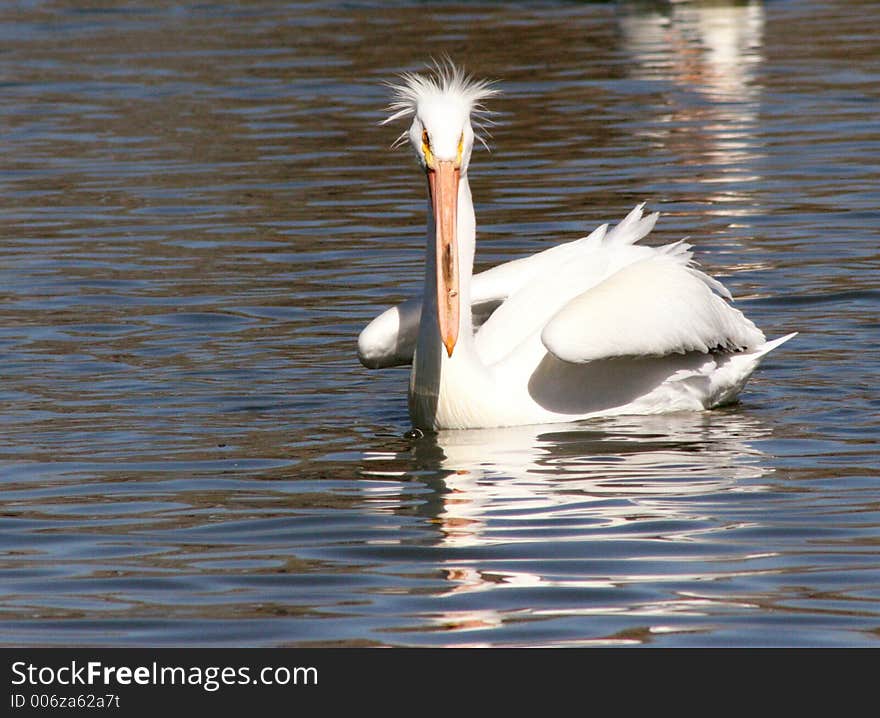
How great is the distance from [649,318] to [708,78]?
32.9 ft

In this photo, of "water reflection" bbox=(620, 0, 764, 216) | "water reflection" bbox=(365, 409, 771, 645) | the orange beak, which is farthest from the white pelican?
"water reflection" bbox=(620, 0, 764, 216)

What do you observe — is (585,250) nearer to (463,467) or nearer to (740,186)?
(463,467)

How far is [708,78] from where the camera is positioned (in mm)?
16750

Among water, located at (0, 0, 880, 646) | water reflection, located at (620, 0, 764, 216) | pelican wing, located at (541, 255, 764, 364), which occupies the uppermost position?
pelican wing, located at (541, 255, 764, 364)

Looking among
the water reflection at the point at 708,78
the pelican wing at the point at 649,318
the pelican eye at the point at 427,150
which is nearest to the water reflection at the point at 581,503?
the pelican wing at the point at 649,318

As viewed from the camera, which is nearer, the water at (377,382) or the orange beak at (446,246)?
the water at (377,382)

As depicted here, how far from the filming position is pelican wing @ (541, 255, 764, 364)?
6844mm

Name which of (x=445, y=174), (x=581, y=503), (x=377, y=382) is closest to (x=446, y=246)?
(x=445, y=174)

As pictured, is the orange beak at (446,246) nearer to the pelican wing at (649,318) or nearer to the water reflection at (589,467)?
the pelican wing at (649,318)

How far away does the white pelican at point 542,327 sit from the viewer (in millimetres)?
6797

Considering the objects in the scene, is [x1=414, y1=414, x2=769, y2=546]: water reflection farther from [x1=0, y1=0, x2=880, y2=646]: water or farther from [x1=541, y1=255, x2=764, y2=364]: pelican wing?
[x1=541, y1=255, x2=764, y2=364]: pelican wing

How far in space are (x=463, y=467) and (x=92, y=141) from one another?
8.82 m

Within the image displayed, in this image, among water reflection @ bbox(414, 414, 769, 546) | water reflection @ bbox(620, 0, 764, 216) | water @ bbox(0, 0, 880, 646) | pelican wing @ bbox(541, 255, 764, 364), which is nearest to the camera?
water @ bbox(0, 0, 880, 646)

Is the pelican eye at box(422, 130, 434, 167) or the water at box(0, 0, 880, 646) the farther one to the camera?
the pelican eye at box(422, 130, 434, 167)
